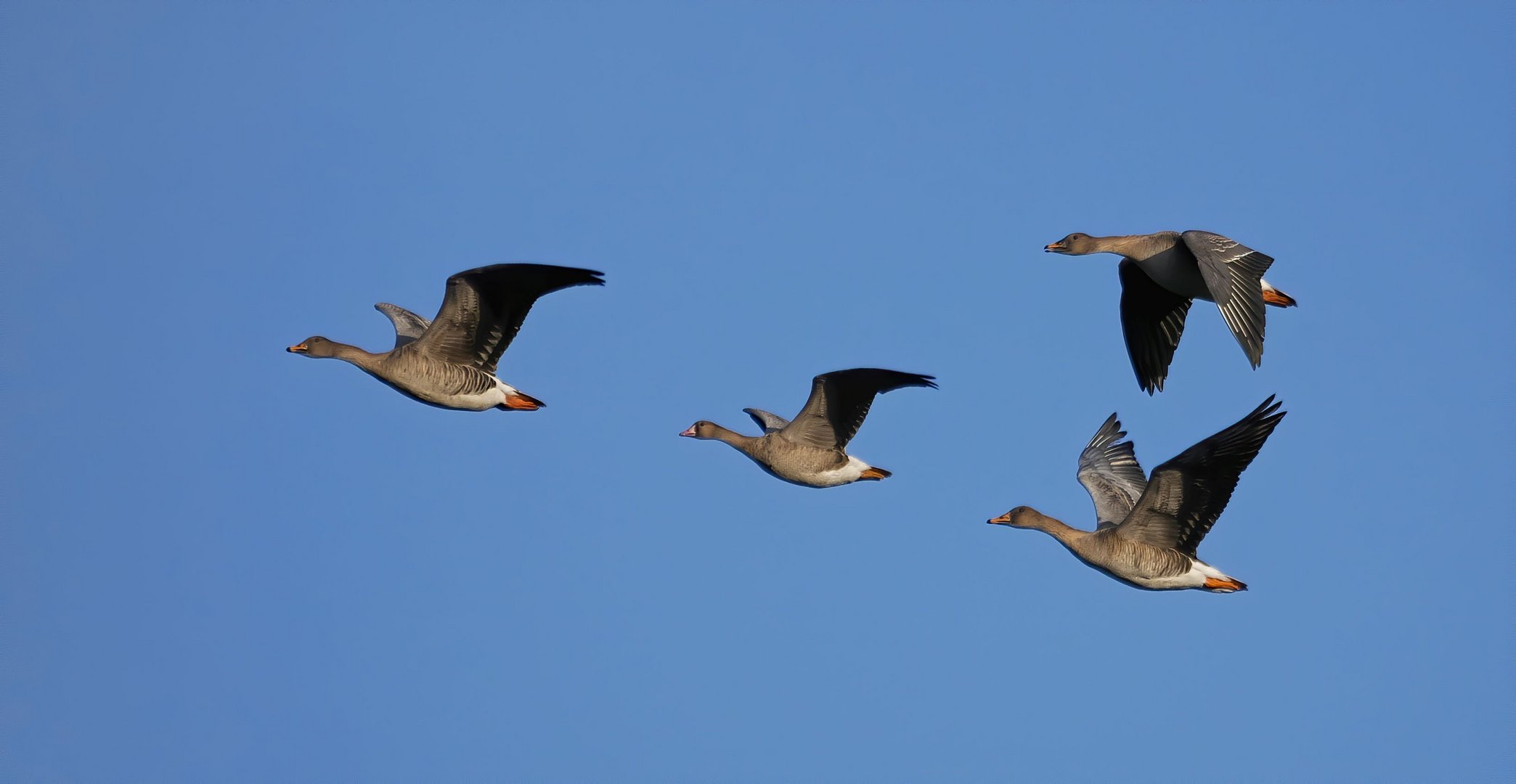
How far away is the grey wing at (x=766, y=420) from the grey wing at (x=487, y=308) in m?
5.00

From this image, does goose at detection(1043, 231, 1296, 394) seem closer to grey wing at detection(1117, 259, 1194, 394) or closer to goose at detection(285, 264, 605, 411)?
grey wing at detection(1117, 259, 1194, 394)

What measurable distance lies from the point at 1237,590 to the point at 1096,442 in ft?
14.2

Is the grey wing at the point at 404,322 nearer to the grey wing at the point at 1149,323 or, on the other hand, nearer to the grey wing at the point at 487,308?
the grey wing at the point at 487,308

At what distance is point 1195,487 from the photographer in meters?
17.8

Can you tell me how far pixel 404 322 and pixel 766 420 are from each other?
18.9ft

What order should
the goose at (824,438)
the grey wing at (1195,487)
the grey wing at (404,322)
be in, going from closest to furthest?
the grey wing at (1195,487) → the goose at (824,438) → the grey wing at (404,322)

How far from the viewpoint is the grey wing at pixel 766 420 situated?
77.2ft

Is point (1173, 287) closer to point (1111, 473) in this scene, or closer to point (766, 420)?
point (1111, 473)

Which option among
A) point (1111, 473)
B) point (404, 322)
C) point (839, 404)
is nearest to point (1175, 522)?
point (1111, 473)

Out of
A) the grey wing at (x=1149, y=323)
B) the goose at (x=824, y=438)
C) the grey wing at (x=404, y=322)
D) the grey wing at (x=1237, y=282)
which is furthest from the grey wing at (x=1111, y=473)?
the grey wing at (x=404, y=322)

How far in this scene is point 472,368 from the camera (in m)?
19.9

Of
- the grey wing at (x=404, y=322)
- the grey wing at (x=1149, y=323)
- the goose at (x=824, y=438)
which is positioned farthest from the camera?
the grey wing at (x=404, y=322)

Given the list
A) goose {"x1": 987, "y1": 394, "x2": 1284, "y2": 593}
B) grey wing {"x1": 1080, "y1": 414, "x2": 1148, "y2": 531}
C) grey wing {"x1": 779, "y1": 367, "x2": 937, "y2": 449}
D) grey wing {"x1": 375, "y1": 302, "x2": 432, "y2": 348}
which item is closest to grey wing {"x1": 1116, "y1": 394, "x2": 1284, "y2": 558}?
goose {"x1": 987, "y1": 394, "x2": 1284, "y2": 593}

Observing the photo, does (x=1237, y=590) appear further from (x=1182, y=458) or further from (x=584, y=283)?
(x=584, y=283)
